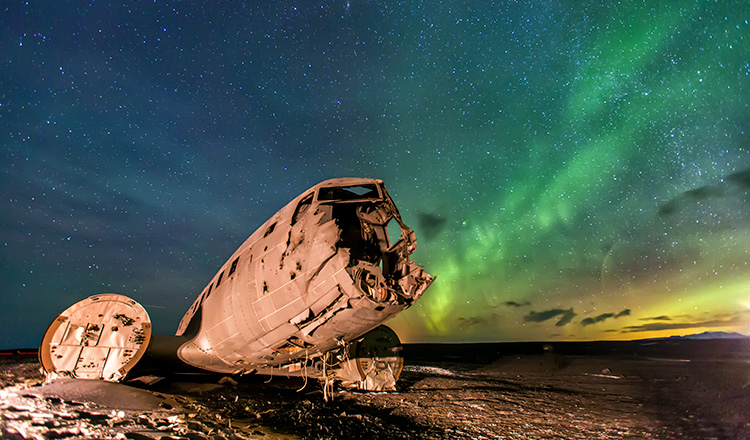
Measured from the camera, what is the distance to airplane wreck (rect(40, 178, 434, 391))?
674 cm

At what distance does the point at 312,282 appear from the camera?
265 inches

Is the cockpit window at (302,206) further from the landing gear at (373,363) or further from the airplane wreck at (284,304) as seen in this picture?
the landing gear at (373,363)

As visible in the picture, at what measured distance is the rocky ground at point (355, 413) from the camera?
573 cm

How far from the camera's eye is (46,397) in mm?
6672

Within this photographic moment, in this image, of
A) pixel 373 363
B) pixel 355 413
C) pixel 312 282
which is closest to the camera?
pixel 312 282

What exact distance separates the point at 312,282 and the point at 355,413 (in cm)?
346

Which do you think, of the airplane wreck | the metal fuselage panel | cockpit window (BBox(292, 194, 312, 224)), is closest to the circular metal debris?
the airplane wreck

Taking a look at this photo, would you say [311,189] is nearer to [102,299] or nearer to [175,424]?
[175,424]

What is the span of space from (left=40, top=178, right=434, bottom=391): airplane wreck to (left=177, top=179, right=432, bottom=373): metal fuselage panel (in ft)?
0.07

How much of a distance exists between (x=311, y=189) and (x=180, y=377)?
7984mm

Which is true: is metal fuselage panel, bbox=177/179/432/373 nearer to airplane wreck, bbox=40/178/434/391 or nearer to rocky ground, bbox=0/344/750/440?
airplane wreck, bbox=40/178/434/391

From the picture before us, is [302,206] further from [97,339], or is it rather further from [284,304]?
[97,339]

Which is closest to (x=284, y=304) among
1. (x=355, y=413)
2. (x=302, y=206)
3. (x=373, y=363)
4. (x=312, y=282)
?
(x=312, y=282)

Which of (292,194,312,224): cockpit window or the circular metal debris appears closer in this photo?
(292,194,312,224): cockpit window
